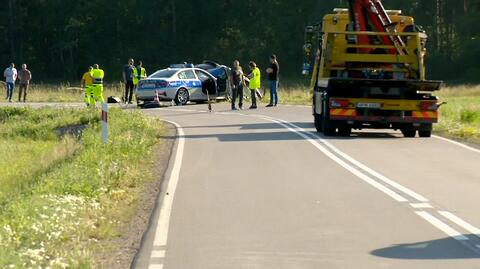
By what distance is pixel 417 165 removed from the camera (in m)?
16.2

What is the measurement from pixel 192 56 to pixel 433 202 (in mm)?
66900

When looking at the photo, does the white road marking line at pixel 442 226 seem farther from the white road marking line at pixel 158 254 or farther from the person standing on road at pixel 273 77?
the person standing on road at pixel 273 77

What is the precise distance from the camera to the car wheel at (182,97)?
119 ft

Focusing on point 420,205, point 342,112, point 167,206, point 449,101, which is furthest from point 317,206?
point 449,101

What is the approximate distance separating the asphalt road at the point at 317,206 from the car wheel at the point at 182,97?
50.7ft

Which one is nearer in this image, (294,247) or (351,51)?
(294,247)

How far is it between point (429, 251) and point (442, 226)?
1.33m

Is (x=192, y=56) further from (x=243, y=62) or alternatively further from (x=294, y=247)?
(x=294, y=247)

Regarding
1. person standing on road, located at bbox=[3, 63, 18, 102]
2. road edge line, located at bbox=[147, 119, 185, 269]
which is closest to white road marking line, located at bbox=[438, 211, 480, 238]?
road edge line, located at bbox=[147, 119, 185, 269]

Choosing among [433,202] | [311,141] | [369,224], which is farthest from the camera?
[311,141]

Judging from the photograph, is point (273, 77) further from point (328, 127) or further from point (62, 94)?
→ point (62, 94)

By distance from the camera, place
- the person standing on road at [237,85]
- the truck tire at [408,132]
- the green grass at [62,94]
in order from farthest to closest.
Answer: the green grass at [62,94]
the person standing on road at [237,85]
the truck tire at [408,132]

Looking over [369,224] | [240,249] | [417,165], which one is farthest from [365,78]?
[240,249]

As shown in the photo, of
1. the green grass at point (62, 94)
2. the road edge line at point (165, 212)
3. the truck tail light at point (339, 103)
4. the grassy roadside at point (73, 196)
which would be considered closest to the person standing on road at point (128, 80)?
the green grass at point (62, 94)
